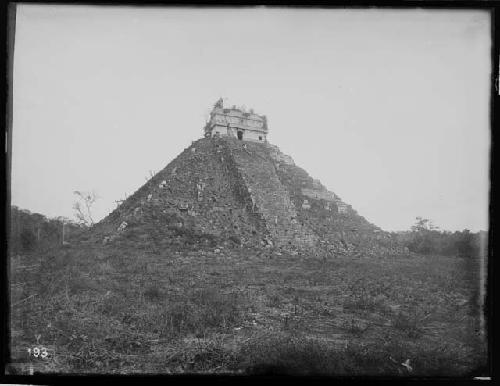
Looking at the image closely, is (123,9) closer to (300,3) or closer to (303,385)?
(300,3)

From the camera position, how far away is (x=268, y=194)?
18.2 m

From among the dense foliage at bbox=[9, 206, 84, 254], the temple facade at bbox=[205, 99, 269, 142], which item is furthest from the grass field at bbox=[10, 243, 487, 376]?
the temple facade at bbox=[205, 99, 269, 142]

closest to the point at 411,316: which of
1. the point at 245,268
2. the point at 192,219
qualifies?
the point at 245,268

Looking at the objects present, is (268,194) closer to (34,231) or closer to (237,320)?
(237,320)

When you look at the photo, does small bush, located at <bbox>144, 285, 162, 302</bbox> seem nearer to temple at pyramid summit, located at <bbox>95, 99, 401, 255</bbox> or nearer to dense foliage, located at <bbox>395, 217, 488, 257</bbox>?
temple at pyramid summit, located at <bbox>95, 99, 401, 255</bbox>

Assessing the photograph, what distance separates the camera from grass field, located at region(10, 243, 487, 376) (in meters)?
5.84

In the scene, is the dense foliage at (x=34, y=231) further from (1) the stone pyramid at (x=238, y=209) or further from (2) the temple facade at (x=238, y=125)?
(2) the temple facade at (x=238, y=125)

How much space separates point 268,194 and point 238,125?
4.55 m

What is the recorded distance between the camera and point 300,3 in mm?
4957

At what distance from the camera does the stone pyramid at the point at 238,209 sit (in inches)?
511

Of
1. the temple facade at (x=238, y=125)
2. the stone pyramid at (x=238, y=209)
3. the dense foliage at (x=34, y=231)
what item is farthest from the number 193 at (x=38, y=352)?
the temple facade at (x=238, y=125)

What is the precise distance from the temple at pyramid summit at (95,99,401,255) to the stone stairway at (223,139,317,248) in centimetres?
5

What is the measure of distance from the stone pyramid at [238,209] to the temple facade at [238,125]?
1.19ft

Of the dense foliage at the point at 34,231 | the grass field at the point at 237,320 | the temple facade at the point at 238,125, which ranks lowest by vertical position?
the grass field at the point at 237,320
